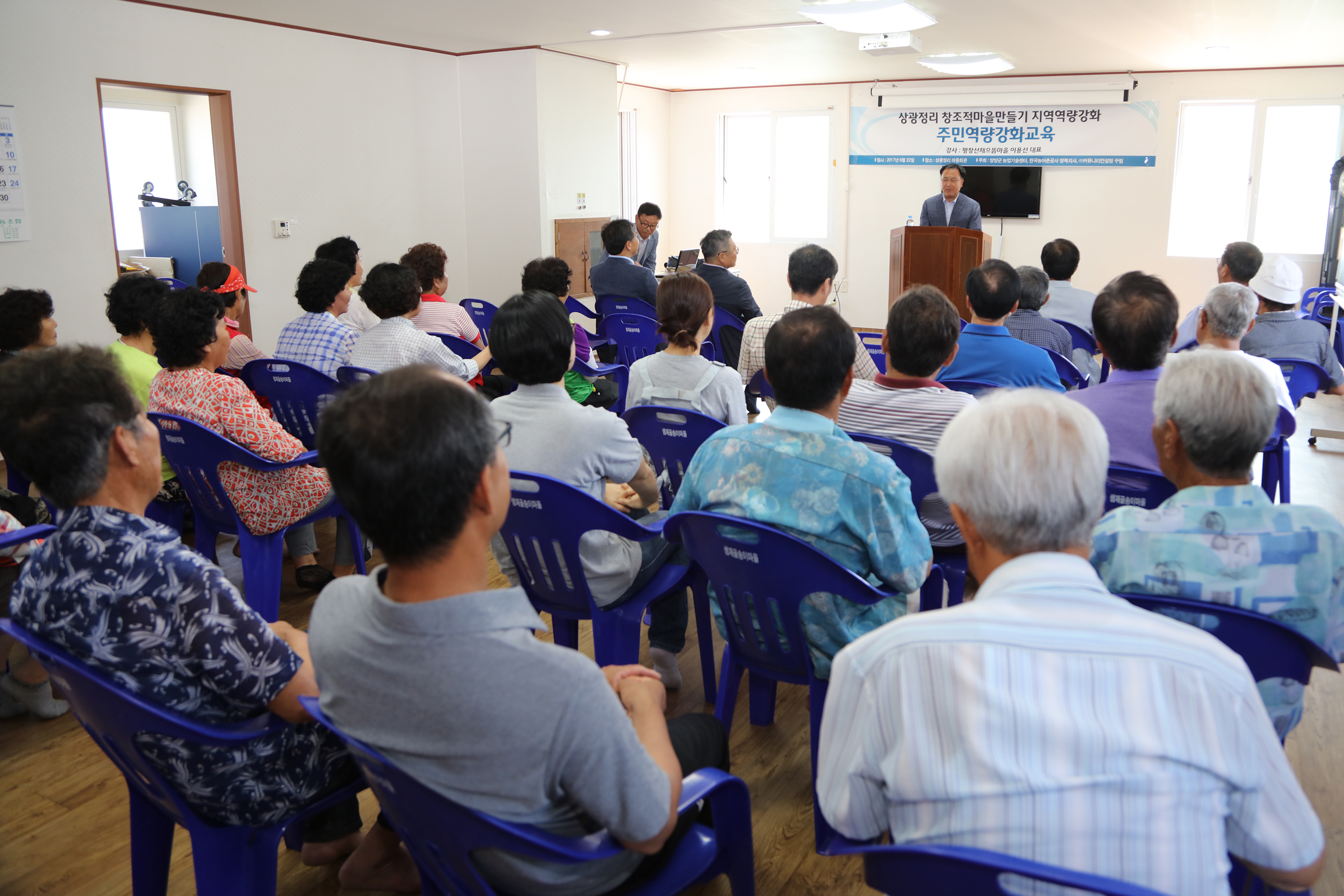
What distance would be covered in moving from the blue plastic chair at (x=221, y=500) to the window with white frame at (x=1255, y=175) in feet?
32.4

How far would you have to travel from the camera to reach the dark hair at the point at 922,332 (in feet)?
8.68

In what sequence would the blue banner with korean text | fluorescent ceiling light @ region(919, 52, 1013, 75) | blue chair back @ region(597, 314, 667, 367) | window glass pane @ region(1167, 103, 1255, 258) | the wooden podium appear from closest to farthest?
blue chair back @ region(597, 314, 667, 367) → the wooden podium → fluorescent ceiling light @ region(919, 52, 1013, 75) → window glass pane @ region(1167, 103, 1255, 258) → the blue banner with korean text

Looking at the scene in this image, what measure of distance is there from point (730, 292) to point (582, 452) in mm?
3641

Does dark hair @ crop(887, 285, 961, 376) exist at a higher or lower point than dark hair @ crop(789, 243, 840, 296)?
lower

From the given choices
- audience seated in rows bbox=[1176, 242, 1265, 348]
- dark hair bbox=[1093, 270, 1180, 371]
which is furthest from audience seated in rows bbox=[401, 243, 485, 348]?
audience seated in rows bbox=[1176, 242, 1265, 348]

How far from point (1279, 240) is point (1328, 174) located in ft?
2.37

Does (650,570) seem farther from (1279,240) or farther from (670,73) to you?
(1279,240)

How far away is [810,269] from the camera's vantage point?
4.62 meters

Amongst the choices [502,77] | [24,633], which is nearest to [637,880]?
[24,633]

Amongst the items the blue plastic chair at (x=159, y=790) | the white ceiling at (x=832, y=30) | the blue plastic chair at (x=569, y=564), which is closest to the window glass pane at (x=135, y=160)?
the white ceiling at (x=832, y=30)

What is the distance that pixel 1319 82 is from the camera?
922cm

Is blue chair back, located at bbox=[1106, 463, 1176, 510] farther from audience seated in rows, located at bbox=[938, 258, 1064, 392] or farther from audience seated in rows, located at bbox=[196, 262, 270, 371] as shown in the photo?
audience seated in rows, located at bbox=[196, 262, 270, 371]

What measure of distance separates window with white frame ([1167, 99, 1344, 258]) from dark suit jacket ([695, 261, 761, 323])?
21.4 feet

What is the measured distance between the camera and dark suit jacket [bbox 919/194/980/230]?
819cm
